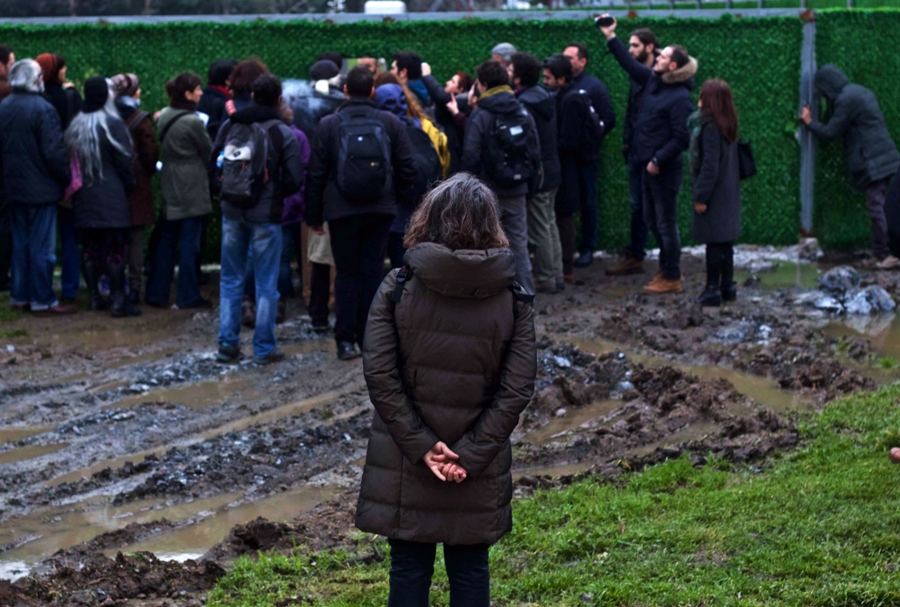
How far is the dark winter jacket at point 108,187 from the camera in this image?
31.8 feet

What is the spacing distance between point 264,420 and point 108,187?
3.73m

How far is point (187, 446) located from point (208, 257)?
5.41 meters

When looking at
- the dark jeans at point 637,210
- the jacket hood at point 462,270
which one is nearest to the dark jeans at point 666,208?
the dark jeans at point 637,210

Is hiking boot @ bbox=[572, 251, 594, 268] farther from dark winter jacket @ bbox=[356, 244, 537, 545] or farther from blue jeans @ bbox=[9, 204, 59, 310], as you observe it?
dark winter jacket @ bbox=[356, 244, 537, 545]

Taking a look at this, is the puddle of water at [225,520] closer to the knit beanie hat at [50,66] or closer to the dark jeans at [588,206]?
Result: the knit beanie hat at [50,66]

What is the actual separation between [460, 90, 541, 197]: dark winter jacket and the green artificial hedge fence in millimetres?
2747

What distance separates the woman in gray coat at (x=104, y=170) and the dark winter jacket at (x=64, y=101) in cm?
32

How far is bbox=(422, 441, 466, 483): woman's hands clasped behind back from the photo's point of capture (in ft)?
11.8

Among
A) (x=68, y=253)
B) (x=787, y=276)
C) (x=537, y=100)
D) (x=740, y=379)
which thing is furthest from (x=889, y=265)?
(x=68, y=253)

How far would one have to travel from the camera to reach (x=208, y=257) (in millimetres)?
11625

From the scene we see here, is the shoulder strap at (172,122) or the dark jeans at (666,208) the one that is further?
the dark jeans at (666,208)

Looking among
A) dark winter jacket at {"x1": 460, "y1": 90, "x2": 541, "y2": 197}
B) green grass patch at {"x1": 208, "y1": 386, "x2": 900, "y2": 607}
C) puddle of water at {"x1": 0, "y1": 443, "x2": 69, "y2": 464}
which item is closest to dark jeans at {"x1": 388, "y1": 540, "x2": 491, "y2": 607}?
green grass patch at {"x1": 208, "y1": 386, "x2": 900, "y2": 607}

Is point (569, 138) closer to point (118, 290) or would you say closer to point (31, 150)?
point (118, 290)

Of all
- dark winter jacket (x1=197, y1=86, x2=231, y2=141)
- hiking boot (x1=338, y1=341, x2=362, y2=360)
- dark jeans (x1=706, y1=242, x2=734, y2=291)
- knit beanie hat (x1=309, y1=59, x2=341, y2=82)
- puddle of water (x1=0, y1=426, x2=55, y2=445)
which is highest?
knit beanie hat (x1=309, y1=59, x2=341, y2=82)
